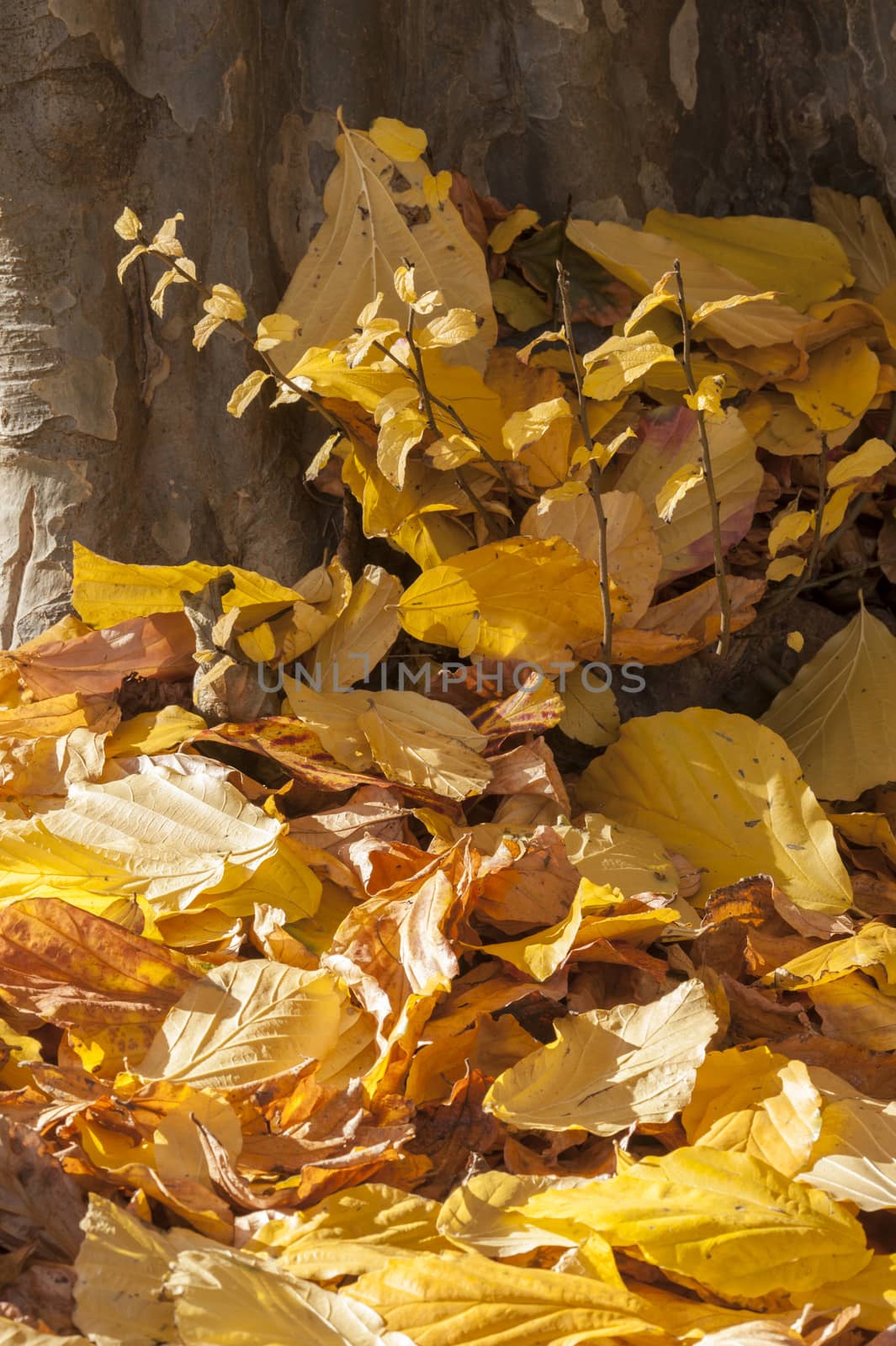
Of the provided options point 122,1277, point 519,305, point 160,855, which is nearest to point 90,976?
point 160,855

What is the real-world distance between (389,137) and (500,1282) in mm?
1293

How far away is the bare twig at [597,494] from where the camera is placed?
1.17 metres

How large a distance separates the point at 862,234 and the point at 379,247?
0.75 meters

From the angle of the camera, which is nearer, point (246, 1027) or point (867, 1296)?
point (867, 1296)

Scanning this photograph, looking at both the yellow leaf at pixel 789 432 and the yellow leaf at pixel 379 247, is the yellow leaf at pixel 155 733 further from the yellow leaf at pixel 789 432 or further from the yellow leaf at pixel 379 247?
the yellow leaf at pixel 789 432

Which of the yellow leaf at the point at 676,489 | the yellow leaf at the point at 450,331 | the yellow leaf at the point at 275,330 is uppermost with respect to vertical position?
the yellow leaf at the point at 275,330

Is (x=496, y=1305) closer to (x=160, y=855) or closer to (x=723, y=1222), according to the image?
(x=723, y=1222)

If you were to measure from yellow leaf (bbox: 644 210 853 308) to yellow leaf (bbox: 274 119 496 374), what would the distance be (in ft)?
1.11

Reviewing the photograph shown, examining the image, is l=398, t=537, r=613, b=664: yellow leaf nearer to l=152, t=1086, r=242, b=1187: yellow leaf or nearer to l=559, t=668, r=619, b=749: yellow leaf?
l=559, t=668, r=619, b=749: yellow leaf

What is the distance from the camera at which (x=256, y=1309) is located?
2.40ft

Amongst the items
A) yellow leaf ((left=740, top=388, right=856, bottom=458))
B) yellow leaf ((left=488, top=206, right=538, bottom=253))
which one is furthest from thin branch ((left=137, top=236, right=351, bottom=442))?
yellow leaf ((left=740, top=388, right=856, bottom=458))

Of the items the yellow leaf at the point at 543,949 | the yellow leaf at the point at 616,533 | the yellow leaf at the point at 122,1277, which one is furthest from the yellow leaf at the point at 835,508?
the yellow leaf at the point at 122,1277

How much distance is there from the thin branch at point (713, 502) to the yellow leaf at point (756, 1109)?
0.56 meters

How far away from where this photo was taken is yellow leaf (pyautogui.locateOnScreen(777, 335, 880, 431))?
1.47 m
